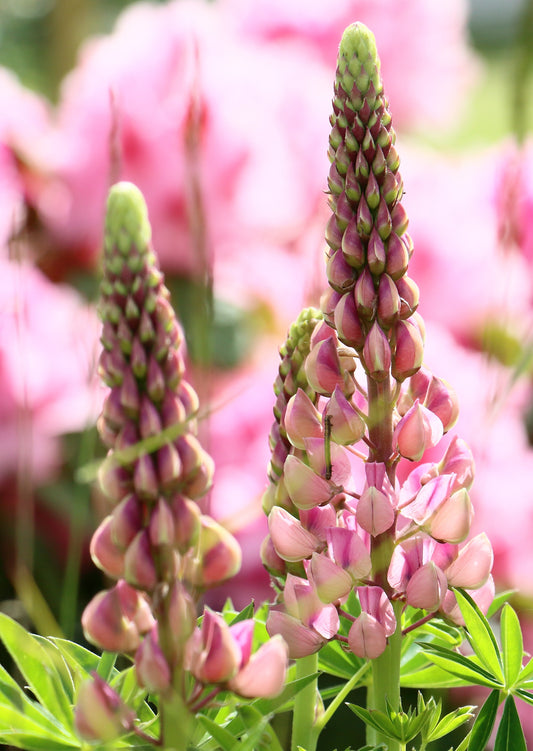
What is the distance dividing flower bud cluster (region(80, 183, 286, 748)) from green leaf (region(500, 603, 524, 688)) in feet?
0.27

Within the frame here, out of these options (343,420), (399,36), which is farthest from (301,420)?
(399,36)

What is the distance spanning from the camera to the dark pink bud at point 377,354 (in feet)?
0.75

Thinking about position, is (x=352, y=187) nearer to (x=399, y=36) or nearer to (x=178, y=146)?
(x=178, y=146)

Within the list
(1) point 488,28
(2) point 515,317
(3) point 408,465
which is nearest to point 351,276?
(3) point 408,465

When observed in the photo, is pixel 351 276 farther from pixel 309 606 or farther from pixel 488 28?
pixel 488 28

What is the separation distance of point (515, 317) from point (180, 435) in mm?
561

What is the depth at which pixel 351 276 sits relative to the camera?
238 mm

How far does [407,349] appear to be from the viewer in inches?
9.2

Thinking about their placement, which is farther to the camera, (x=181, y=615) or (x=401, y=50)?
(x=401, y=50)

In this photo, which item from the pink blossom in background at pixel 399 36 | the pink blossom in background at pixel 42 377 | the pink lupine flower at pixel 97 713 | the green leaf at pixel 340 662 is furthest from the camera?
the pink blossom in background at pixel 399 36

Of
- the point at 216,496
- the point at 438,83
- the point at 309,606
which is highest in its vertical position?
the point at 438,83

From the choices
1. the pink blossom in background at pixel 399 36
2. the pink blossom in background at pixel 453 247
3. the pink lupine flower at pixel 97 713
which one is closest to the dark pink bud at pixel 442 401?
the pink lupine flower at pixel 97 713

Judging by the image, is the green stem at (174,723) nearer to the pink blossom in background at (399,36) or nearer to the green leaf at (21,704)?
the green leaf at (21,704)

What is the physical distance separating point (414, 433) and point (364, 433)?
11 mm
